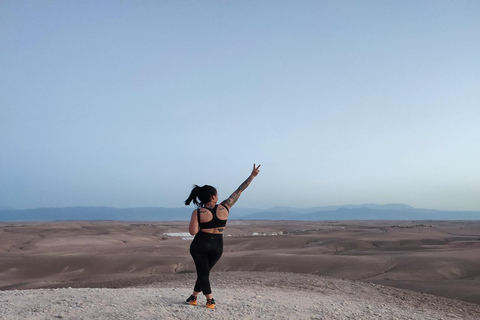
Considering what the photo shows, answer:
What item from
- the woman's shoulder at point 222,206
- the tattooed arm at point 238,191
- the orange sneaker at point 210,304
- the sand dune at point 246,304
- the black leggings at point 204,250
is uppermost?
the tattooed arm at point 238,191

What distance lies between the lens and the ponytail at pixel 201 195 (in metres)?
6.86

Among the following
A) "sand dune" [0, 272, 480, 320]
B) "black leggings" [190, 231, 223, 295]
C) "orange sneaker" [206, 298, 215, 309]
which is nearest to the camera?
"sand dune" [0, 272, 480, 320]

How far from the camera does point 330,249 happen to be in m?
27.2

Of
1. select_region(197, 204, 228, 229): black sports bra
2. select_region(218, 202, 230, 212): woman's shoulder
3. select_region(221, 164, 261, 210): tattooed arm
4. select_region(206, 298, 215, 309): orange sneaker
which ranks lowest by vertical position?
select_region(206, 298, 215, 309): orange sneaker

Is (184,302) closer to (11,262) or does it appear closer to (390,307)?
(390,307)

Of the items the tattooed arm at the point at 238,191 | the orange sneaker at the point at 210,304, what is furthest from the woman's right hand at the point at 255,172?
the orange sneaker at the point at 210,304

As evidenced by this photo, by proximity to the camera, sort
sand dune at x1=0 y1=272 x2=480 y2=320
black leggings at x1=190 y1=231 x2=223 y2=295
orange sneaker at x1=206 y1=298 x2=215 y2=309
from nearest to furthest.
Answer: sand dune at x1=0 y1=272 x2=480 y2=320 → black leggings at x1=190 y1=231 x2=223 y2=295 → orange sneaker at x1=206 y1=298 x2=215 y2=309

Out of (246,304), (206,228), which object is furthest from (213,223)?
(246,304)

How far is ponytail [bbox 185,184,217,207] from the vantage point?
6.86 meters

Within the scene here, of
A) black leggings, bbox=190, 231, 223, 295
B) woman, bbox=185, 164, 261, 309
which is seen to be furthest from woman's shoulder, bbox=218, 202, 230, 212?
black leggings, bbox=190, 231, 223, 295

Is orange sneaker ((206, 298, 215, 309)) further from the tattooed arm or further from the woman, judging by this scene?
the tattooed arm

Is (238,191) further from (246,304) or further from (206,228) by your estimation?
(246,304)

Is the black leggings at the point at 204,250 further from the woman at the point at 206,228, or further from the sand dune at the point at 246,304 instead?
the sand dune at the point at 246,304

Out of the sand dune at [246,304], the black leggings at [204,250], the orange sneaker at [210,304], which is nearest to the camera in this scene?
the sand dune at [246,304]
